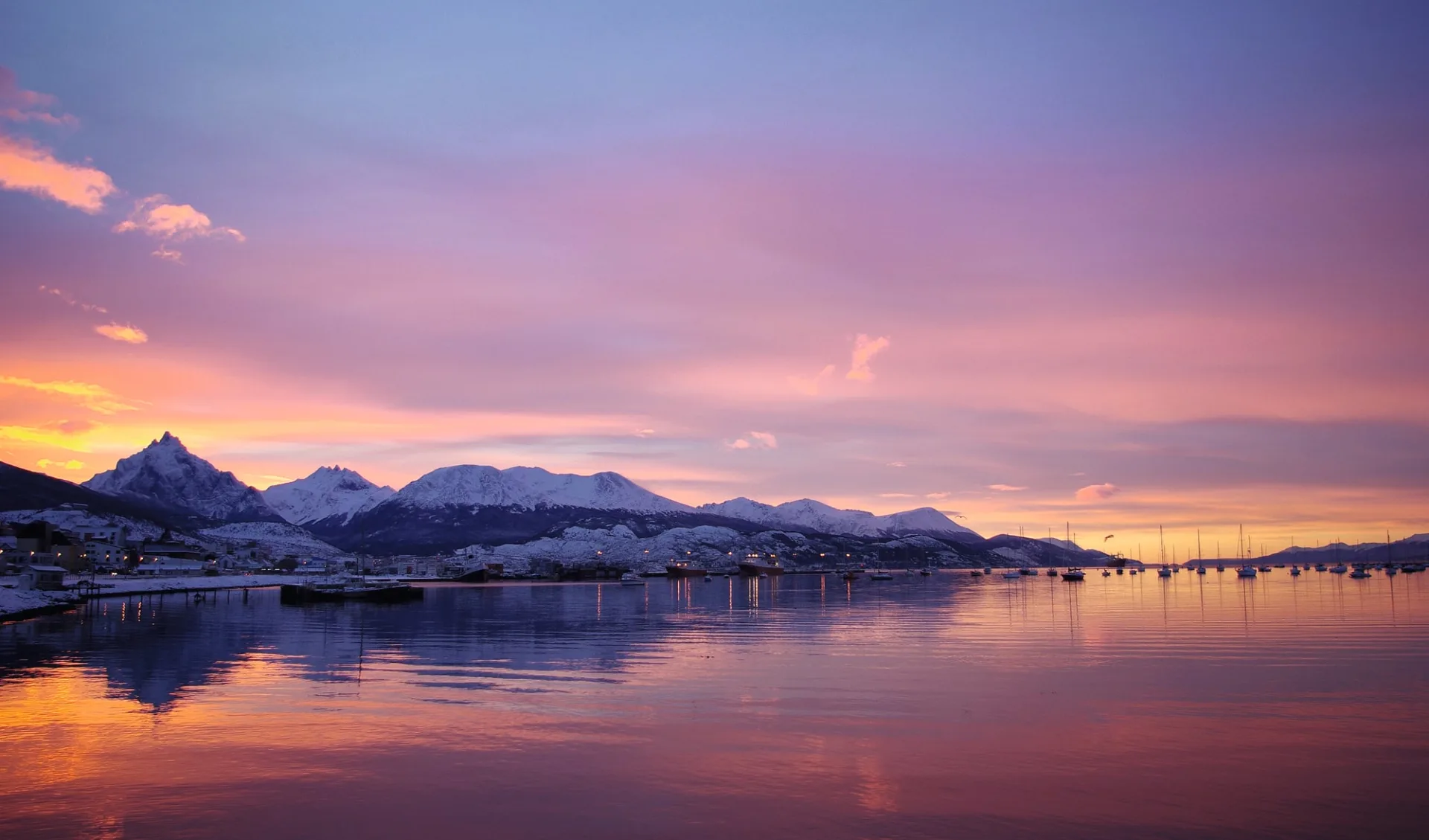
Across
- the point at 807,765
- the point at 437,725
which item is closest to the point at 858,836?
the point at 807,765

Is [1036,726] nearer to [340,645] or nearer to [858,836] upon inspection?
[858,836]

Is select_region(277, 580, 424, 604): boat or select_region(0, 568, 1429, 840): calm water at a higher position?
select_region(0, 568, 1429, 840): calm water

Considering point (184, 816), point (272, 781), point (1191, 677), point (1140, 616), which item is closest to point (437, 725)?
point (272, 781)

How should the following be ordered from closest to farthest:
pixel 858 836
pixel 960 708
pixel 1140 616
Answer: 1. pixel 858 836
2. pixel 960 708
3. pixel 1140 616

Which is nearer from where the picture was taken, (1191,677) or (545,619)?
(1191,677)

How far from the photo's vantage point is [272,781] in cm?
2103

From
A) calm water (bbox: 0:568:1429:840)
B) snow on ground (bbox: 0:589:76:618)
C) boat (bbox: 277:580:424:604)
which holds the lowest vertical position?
boat (bbox: 277:580:424:604)

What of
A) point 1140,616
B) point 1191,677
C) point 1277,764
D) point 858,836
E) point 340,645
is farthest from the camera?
point 1140,616

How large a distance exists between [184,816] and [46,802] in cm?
363

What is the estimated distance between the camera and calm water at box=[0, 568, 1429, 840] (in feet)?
61.1

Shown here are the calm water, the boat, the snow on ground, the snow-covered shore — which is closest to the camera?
the calm water

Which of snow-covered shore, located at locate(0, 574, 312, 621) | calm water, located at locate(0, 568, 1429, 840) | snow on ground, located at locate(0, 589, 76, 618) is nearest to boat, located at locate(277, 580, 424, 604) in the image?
snow-covered shore, located at locate(0, 574, 312, 621)

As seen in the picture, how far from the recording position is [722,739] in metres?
25.4

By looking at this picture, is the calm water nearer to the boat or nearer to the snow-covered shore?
the snow-covered shore
